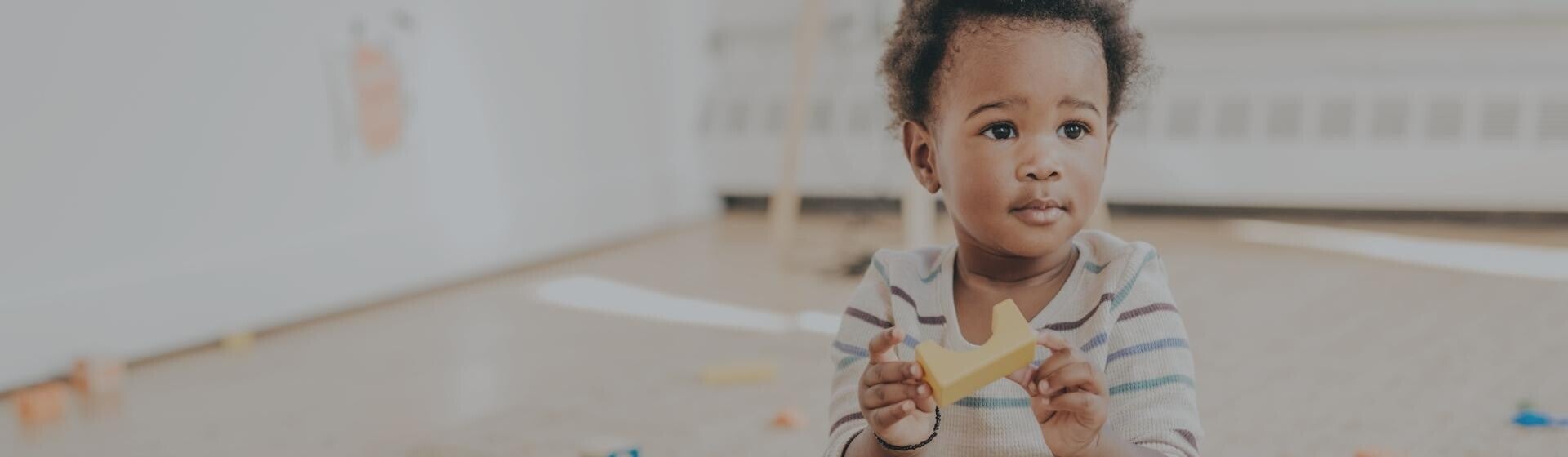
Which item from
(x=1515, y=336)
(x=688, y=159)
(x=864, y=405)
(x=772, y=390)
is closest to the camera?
(x=864, y=405)

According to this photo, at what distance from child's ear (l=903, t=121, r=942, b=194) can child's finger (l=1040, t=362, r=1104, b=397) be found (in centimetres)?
17

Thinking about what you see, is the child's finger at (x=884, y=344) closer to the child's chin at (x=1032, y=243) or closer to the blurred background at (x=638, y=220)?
the child's chin at (x=1032, y=243)

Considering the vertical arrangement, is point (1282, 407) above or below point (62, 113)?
below

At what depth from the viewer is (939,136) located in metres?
0.81

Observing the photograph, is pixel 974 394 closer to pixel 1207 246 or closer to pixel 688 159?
pixel 1207 246

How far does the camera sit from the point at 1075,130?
Result: 78 centimetres

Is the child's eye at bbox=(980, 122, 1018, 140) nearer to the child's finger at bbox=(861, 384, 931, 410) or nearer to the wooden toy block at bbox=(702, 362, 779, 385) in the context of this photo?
the child's finger at bbox=(861, 384, 931, 410)

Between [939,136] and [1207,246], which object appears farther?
[1207,246]

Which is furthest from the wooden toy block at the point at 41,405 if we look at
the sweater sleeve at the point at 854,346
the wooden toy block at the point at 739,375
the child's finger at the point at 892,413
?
the child's finger at the point at 892,413

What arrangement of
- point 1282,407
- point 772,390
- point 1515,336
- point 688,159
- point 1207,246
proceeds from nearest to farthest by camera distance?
point 1282,407 < point 772,390 < point 1515,336 < point 1207,246 < point 688,159

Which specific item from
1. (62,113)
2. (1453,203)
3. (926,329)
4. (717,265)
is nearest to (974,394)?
(926,329)

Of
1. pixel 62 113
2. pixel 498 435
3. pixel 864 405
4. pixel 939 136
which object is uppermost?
pixel 62 113

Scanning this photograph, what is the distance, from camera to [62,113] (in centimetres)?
201

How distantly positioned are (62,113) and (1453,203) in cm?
257
